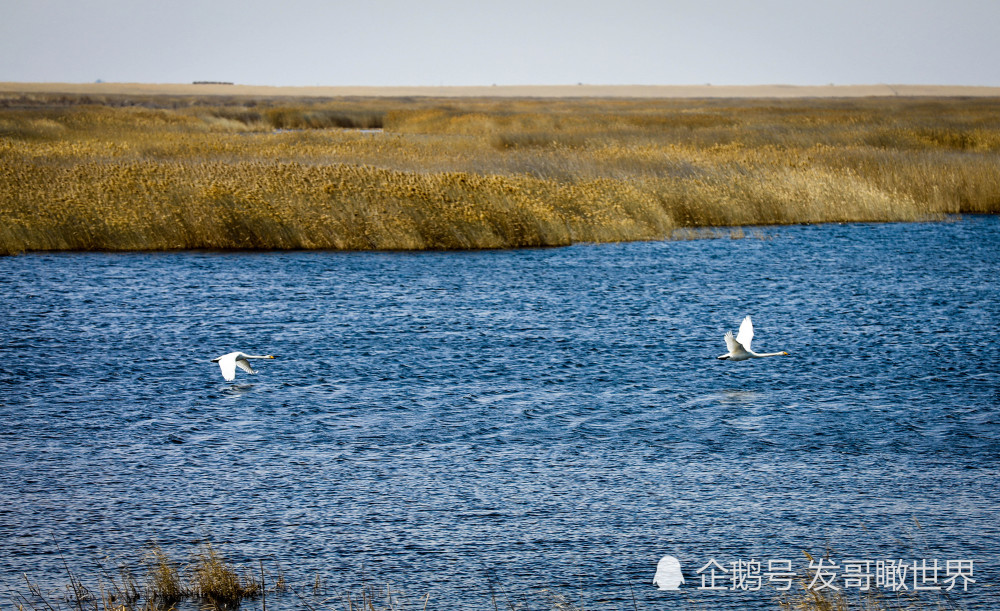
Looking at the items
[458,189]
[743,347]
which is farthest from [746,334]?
[458,189]

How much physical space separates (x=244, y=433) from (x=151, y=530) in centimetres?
245

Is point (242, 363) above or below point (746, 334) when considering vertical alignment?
below

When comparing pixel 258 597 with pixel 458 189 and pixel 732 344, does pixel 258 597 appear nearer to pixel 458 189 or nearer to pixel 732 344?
pixel 732 344

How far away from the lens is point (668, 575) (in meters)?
6.55

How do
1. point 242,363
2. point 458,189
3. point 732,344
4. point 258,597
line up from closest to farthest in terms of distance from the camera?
1. point 258,597
2. point 732,344
3. point 242,363
4. point 458,189

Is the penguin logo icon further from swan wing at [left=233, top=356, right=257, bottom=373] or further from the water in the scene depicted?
swan wing at [left=233, top=356, right=257, bottom=373]

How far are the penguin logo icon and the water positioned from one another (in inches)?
2.5

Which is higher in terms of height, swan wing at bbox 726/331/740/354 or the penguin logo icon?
swan wing at bbox 726/331/740/354

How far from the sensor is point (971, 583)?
647cm

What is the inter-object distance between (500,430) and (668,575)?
11.5ft

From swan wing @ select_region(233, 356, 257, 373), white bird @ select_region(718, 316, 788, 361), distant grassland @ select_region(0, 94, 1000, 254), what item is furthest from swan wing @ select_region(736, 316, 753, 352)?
distant grassland @ select_region(0, 94, 1000, 254)

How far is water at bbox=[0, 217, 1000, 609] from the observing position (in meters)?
7.06

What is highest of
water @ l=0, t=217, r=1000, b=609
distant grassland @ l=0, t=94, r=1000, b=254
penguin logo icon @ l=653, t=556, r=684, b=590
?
distant grassland @ l=0, t=94, r=1000, b=254

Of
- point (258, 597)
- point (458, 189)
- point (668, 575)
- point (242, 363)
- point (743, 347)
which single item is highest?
point (458, 189)
